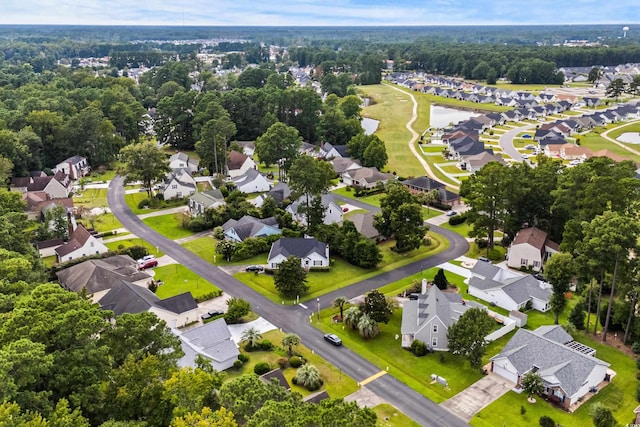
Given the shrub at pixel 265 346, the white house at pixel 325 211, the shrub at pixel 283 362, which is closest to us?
the shrub at pixel 283 362

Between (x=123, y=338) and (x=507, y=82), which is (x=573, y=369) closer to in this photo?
(x=123, y=338)

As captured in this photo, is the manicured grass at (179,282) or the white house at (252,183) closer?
the manicured grass at (179,282)

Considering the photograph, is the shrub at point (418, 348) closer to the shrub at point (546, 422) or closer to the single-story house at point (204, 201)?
the shrub at point (546, 422)

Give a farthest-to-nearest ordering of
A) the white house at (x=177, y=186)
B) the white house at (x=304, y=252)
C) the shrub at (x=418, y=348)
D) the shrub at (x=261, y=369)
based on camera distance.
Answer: the white house at (x=177, y=186) → the white house at (x=304, y=252) → the shrub at (x=418, y=348) → the shrub at (x=261, y=369)

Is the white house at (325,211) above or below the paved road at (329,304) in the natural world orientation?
above

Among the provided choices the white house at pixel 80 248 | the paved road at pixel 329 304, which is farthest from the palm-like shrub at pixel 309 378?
the white house at pixel 80 248

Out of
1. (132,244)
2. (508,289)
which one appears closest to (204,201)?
(132,244)

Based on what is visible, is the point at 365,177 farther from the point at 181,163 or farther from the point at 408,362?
the point at 408,362
